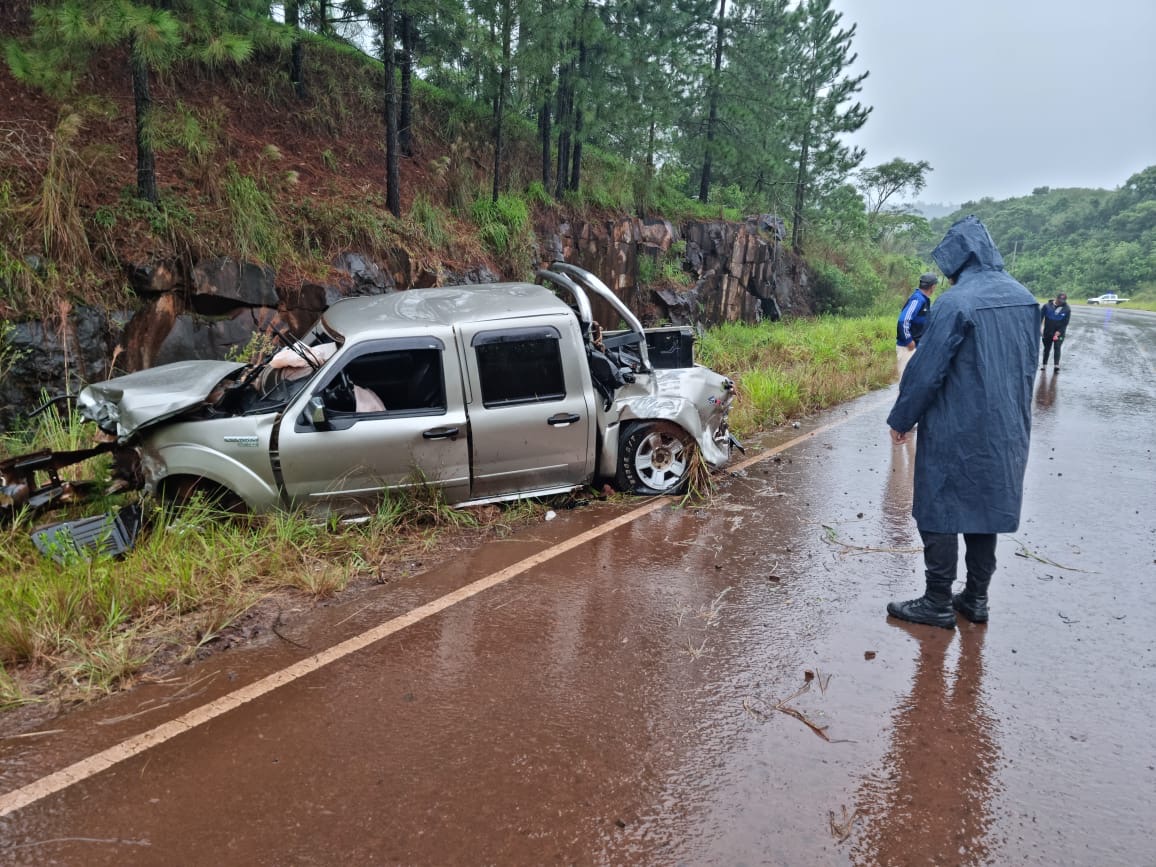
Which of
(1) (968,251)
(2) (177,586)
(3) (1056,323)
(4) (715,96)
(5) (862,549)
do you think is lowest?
(5) (862,549)

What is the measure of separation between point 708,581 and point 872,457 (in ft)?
14.0

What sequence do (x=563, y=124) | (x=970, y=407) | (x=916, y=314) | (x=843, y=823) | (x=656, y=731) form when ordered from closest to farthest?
(x=843, y=823), (x=656, y=731), (x=970, y=407), (x=916, y=314), (x=563, y=124)

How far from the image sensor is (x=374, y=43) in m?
16.5

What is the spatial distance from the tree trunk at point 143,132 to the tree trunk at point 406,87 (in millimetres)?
5678

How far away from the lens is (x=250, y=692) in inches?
139

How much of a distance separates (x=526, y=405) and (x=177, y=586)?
2658 millimetres

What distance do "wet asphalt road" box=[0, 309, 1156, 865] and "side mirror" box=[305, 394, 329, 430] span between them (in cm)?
124

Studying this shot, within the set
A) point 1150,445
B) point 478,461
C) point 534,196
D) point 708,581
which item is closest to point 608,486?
point 478,461

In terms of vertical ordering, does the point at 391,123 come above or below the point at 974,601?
above

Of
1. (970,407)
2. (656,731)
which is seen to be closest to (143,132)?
(656,731)

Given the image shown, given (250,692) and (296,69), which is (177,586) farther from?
(296,69)

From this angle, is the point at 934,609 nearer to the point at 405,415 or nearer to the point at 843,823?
the point at 843,823

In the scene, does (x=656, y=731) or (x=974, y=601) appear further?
(x=974, y=601)

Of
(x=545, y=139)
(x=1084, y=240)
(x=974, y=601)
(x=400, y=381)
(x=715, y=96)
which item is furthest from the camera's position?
(x=1084, y=240)
